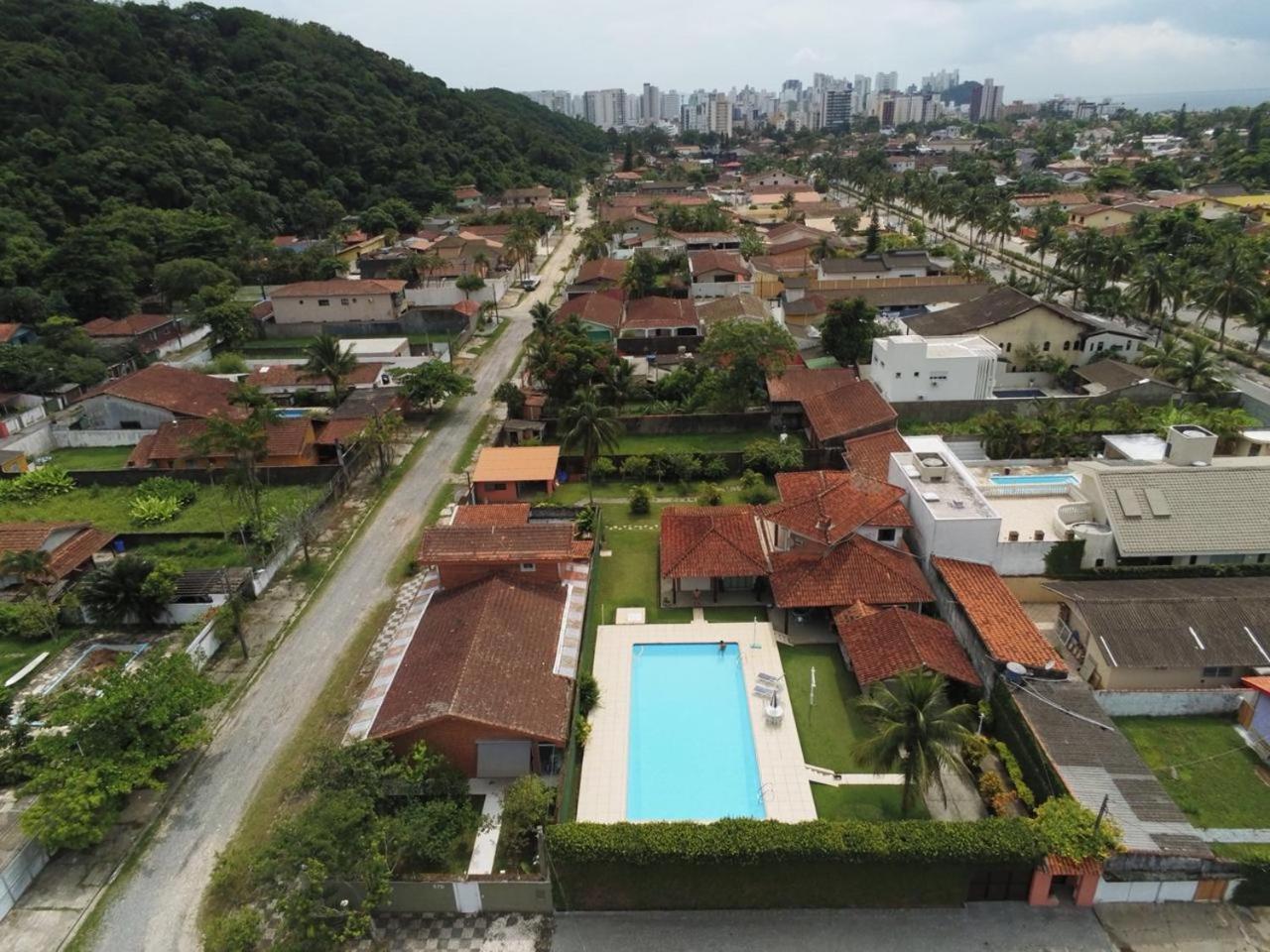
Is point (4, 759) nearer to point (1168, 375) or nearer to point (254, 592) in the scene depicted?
point (254, 592)

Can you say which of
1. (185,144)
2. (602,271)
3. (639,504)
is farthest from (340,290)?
(185,144)

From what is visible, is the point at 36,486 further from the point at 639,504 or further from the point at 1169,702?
the point at 1169,702

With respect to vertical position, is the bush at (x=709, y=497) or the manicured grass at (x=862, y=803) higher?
the bush at (x=709, y=497)

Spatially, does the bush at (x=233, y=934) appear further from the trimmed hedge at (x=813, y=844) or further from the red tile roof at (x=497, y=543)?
the red tile roof at (x=497, y=543)

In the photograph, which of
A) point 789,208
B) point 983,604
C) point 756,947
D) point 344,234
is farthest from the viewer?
point 789,208

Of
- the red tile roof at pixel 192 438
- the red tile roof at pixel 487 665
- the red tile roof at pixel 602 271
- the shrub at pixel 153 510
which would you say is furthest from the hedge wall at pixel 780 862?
the red tile roof at pixel 602 271

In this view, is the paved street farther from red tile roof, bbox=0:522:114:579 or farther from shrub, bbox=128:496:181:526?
shrub, bbox=128:496:181:526

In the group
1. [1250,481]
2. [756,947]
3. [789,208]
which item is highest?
[789,208]

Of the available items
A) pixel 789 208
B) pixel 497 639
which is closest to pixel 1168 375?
pixel 497 639
